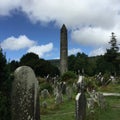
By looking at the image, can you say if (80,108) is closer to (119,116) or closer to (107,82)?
(119,116)

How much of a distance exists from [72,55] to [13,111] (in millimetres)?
100744

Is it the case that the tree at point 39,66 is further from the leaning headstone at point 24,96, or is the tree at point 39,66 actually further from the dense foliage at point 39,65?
the leaning headstone at point 24,96

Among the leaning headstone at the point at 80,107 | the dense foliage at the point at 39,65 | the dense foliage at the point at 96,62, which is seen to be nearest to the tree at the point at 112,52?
the dense foliage at the point at 96,62

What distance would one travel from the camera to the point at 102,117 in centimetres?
1764

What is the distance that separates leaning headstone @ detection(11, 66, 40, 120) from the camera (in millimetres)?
10547

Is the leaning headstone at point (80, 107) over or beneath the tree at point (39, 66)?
beneath

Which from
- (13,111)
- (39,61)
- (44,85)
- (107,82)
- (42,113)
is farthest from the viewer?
(39,61)

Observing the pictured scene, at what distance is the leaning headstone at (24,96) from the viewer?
10.5 metres

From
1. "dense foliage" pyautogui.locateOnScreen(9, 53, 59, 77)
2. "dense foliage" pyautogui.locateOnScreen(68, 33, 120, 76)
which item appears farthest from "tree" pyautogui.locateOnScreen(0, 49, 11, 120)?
"dense foliage" pyautogui.locateOnScreen(68, 33, 120, 76)

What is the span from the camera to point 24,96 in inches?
419

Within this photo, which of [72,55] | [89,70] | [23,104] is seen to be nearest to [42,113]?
[23,104]

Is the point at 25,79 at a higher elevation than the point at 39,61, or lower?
lower

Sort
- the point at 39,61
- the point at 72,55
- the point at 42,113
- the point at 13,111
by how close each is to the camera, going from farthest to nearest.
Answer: the point at 72,55
the point at 39,61
the point at 42,113
the point at 13,111

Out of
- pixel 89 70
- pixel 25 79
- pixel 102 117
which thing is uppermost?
pixel 89 70
